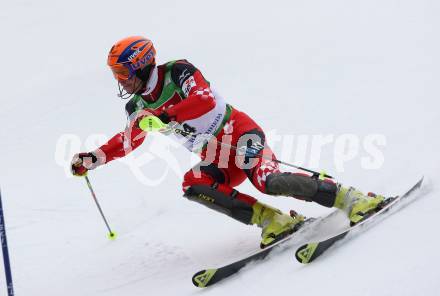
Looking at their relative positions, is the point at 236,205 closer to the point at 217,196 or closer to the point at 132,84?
the point at 217,196

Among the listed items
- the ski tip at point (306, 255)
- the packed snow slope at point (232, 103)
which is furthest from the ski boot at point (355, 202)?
the ski tip at point (306, 255)

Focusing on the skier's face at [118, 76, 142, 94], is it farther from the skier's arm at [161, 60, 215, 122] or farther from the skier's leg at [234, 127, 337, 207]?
the skier's leg at [234, 127, 337, 207]

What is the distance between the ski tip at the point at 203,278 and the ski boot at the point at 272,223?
68 cm

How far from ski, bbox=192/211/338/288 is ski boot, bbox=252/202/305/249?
12 cm

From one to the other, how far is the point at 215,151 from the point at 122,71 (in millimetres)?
1140

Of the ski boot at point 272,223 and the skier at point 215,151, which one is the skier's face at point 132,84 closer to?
the skier at point 215,151

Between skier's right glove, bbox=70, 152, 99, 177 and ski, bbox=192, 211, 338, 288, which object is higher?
skier's right glove, bbox=70, 152, 99, 177

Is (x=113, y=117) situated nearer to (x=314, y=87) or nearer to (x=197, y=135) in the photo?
(x=314, y=87)

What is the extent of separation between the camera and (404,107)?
29.7 feet

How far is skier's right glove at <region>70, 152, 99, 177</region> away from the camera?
6.08 m

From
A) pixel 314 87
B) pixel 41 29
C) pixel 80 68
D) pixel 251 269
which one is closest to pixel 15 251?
pixel 251 269

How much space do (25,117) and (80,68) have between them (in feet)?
8.45

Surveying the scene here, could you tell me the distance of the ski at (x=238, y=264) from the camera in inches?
201

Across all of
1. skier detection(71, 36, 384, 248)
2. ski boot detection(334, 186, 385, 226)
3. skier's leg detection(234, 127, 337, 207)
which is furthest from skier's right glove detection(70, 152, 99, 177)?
ski boot detection(334, 186, 385, 226)
